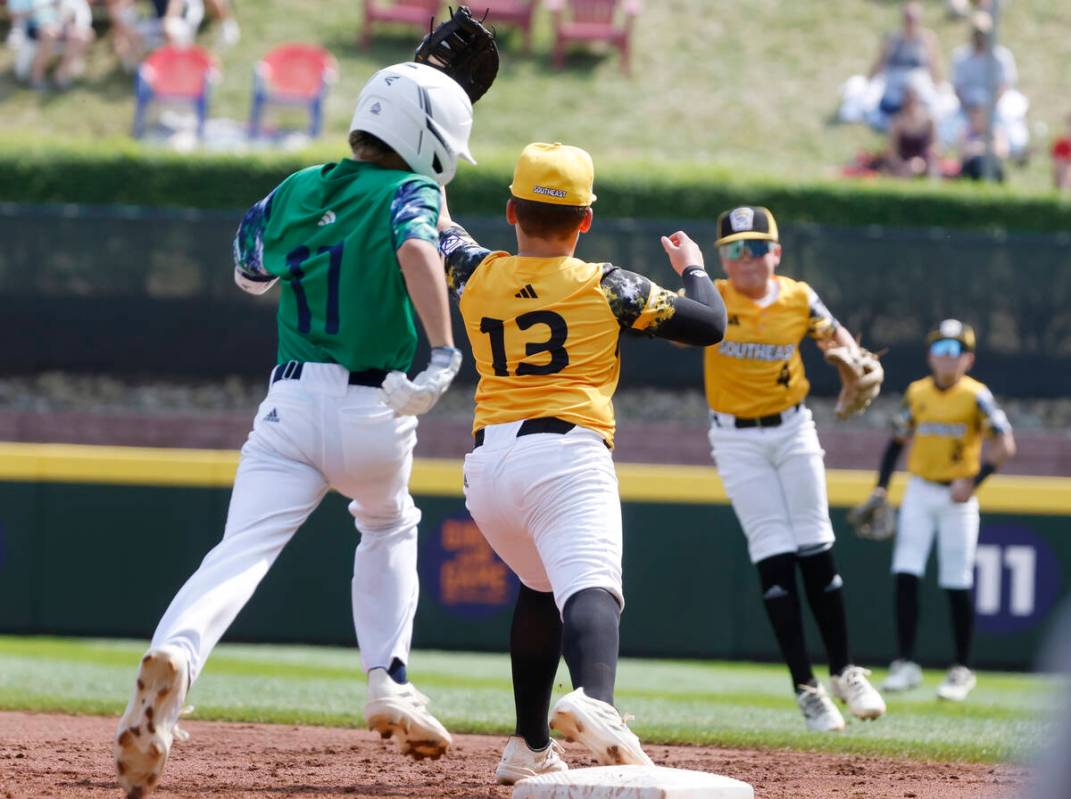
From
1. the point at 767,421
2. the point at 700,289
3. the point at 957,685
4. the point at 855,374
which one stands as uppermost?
the point at 700,289

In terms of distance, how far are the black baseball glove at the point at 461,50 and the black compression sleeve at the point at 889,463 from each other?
491 centimetres

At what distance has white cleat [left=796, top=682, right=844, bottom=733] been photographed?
7.54m

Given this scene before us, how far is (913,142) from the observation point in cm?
1714

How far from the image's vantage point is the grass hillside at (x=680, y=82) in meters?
19.6

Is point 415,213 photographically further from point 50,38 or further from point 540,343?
point 50,38

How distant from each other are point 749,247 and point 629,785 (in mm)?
3900

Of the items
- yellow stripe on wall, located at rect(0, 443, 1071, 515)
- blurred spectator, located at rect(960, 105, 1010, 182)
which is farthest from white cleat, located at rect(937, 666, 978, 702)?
blurred spectator, located at rect(960, 105, 1010, 182)

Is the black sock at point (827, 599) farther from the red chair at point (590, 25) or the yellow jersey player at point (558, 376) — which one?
the red chair at point (590, 25)

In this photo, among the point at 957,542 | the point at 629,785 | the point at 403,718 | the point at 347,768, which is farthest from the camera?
the point at 957,542

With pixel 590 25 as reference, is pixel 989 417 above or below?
below

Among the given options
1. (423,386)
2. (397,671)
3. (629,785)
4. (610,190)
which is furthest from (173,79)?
(629,785)

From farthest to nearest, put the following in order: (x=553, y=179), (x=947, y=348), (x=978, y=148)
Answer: (x=978, y=148) → (x=947, y=348) → (x=553, y=179)

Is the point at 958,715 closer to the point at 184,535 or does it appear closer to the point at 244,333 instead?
the point at 184,535

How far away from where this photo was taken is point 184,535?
12.0 m
